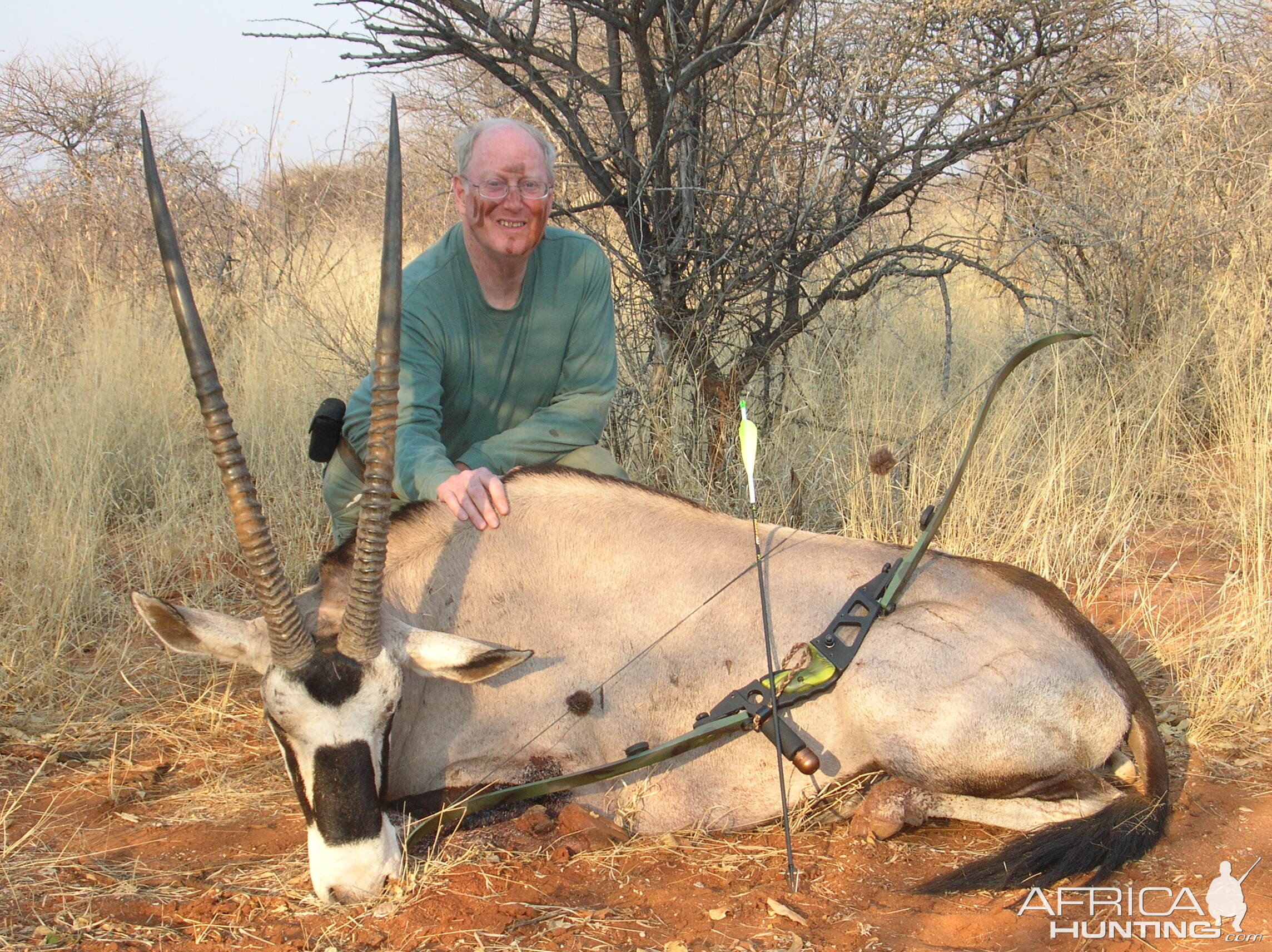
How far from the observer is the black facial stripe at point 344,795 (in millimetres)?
2779

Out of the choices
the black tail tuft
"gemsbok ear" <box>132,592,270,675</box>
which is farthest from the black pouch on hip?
the black tail tuft

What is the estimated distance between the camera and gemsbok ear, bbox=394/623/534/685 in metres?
3.05

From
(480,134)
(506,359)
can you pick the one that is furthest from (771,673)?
(480,134)

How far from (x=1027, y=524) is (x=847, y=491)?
0.90 meters

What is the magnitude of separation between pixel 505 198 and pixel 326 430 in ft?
3.67

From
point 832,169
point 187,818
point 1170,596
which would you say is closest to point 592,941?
point 187,818

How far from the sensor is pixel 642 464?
604cm

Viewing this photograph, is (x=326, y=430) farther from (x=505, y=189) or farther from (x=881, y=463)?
(x=881, y=463)

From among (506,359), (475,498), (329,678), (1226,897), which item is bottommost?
(1226,897)

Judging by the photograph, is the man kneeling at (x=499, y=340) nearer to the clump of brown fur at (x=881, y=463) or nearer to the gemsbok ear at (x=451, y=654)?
Answer: the gemsbok ear at (x=451, y=654)

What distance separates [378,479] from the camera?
9.66 ft

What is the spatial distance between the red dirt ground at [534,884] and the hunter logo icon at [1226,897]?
0.02m

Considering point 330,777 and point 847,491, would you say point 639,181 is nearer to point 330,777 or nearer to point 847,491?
point 847,491

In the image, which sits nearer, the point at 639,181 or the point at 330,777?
the point at 330,777
